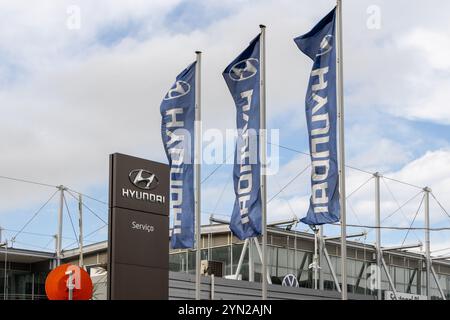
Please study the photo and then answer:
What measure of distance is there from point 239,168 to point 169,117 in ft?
10.8

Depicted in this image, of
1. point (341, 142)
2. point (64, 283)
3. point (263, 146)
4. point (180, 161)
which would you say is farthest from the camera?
point (180, 161)

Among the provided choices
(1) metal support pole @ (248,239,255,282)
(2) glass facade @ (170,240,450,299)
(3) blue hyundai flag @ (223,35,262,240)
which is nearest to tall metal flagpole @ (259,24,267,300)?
(3) blue hyundai flag @ (223,35,262,240)

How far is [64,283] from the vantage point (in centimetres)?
1898

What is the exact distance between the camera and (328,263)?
160ft

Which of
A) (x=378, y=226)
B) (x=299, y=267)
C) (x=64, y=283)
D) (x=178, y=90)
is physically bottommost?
(x=64, y=283)

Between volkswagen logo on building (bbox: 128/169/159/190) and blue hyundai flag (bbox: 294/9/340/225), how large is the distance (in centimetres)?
578

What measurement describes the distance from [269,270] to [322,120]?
2178 cm

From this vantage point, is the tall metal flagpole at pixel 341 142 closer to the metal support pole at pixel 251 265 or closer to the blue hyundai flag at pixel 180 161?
the blue hyundai flag at pixel 180 161

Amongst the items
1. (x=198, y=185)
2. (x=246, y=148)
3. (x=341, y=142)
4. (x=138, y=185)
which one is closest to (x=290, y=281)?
(x=198, y=185)

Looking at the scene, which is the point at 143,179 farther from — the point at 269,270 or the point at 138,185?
the point at 269,270

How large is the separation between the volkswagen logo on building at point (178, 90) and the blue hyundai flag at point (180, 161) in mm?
111

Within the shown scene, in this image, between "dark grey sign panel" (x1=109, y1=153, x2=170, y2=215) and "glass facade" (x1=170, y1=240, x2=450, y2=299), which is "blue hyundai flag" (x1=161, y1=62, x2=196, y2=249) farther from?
"glass facade" (x1=170, y1=240, x2=450, y2=299)

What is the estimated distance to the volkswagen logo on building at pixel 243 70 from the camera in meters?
28.6
